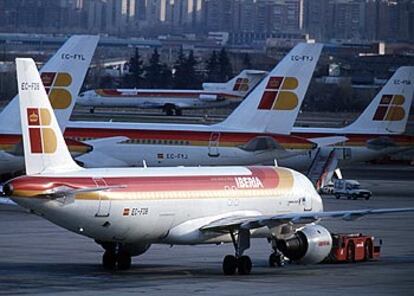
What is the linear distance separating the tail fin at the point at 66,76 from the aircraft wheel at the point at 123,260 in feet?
67.9

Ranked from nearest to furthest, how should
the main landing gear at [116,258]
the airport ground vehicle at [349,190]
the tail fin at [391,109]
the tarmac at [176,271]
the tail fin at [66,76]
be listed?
the tarmac at [176,271] → the main landing gear at [116,258] → the tail fin at [66,76] → the airport ground vehicle at [349,190] → the tail fin at [391,109]

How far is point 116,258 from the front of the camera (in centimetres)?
4466

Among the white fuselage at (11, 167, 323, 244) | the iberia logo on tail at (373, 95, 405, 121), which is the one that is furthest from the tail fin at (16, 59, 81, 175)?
the iberia logo on tail at (373, 95, 405, 121)

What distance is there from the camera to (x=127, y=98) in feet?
547

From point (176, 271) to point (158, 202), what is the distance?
290 centimetres

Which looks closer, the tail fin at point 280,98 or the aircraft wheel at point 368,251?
the aircraft wheel at point 368,251

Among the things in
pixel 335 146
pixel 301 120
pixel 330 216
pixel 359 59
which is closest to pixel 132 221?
pixel 330 216

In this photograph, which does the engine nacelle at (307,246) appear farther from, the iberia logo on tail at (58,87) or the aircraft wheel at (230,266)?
the iberia logo on tail at (58,87)

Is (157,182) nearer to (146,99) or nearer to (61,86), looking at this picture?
(61,86)

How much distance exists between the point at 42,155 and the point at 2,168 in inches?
990

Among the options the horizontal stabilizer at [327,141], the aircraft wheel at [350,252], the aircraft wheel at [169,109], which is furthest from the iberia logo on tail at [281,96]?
the aircraft wheel at [169,109]

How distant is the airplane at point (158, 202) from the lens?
4122 cm

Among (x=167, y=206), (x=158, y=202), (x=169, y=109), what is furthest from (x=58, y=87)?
(x=169, y=109)

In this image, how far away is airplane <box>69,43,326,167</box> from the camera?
77812 mm
